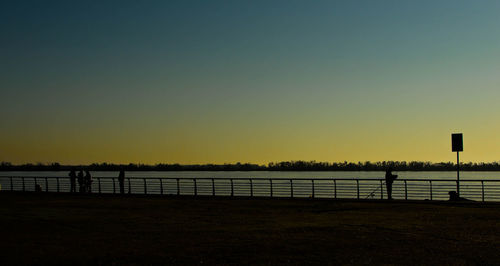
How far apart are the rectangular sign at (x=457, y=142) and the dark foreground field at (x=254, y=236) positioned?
A: 12.6 ft

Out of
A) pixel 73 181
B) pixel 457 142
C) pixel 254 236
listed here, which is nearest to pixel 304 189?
pixel 73 181

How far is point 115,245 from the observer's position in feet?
41.9

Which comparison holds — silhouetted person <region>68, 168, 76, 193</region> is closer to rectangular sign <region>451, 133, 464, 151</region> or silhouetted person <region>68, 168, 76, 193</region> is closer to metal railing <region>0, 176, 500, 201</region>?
metal railing <region>0, 176, 500, 201</region>

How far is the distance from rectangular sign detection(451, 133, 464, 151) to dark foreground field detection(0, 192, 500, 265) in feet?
12.6

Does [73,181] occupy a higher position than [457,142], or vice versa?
[457,142]

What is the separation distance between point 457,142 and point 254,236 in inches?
588

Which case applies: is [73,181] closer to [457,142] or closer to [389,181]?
[389,181]

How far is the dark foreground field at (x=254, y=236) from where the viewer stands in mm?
10992

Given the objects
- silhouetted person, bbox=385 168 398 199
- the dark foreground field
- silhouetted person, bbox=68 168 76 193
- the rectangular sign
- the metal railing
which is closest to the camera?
the dark foreground field

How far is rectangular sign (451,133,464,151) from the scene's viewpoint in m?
25.8

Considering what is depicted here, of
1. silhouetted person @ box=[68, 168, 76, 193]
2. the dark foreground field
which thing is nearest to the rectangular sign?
the dark foreground field

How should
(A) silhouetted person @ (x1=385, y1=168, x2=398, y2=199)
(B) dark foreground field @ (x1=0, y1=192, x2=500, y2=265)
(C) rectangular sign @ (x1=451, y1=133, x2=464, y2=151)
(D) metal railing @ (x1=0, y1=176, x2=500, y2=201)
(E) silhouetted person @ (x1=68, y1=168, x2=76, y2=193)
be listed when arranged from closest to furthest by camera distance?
1. (B) dark foreground field @ (x1=0, y1=192, x2=500, y2=265)
2. (C) rectangular sign @ (x1=451, y1=133, x2=464, y2=151)
3. (A) silhouetted person @ (x1=385, y1=168, x2=398, y2=199)
4. (D) metal railing @ (x1=0, y1=176, x2=500, y2=201)
5. (E) silhouetted person @ (x1=68, y1=168, x2=76, y2=193)

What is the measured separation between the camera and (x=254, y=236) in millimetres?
14180

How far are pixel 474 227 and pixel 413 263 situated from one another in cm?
656
